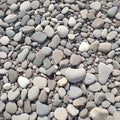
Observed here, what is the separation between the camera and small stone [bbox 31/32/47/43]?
210cm

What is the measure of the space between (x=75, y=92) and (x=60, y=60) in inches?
8.4

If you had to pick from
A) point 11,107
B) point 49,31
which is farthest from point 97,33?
point 11,107

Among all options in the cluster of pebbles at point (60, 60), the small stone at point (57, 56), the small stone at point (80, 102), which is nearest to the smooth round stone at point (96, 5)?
the cluster of pebbles at point (60, 60)

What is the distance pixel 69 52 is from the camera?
2.03 metres

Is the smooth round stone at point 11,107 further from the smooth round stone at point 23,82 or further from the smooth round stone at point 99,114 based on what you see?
the smooth round stone at point 99,114

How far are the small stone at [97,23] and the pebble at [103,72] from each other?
256mm

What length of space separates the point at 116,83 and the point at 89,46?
0.88ft

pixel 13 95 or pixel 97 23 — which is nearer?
pixel 13 95

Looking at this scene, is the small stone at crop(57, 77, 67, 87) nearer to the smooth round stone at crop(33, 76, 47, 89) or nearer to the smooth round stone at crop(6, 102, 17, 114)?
the smooth round stone at crop(33, 76, 47, 89)

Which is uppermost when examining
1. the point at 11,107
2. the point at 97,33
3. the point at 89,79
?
the point at 97,33

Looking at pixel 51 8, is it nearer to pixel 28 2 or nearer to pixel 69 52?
pixel 28 2

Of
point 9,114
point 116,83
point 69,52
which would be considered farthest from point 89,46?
point 9,114

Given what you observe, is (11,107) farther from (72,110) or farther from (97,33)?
(97,33)

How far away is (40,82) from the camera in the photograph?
198 cm
